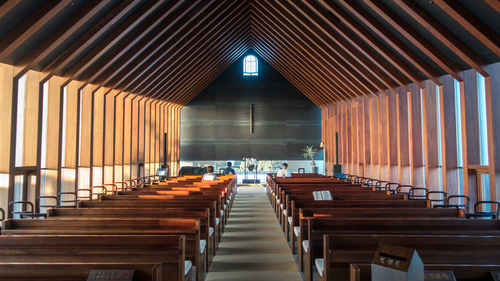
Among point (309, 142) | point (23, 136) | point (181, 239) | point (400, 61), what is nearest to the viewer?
point (181, 239)

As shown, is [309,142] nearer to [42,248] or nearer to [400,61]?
[400,61]

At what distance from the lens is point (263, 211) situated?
28.1ft

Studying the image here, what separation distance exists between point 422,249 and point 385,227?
2.46ft

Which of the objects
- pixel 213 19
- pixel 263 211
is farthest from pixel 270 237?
pixel 213 19

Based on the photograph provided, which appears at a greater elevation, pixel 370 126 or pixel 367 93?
pixel 367 93

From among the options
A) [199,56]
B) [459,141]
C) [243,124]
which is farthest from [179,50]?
[243,124]

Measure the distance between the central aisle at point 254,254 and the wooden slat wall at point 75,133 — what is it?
12.7ft

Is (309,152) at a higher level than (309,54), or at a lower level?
lower

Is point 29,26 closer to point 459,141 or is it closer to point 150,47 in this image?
point 150,47

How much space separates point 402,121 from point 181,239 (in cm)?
887

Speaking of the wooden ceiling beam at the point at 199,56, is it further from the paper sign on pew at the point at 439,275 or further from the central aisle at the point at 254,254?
the paper sign on pew at the point at 439,275

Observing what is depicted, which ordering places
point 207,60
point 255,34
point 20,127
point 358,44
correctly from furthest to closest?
1. point 255,34
2. point 207,60
3. point 358,44
4. point 20,127

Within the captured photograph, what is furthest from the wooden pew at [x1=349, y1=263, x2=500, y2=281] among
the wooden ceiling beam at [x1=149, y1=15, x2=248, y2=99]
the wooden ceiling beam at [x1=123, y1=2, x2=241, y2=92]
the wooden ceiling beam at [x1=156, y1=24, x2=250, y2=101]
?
the wooden ceiling beam at [x1=156, y1=24, x2=250, y2=101]

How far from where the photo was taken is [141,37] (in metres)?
8.23
